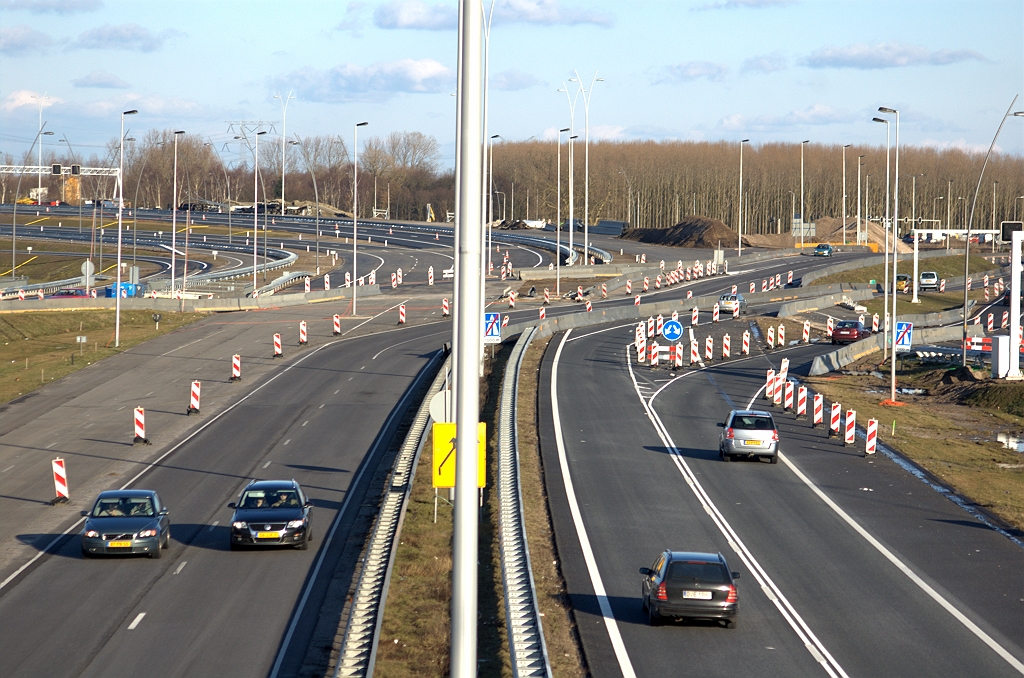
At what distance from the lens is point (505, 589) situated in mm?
16047

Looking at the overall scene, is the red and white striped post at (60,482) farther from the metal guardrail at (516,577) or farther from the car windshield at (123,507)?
the metal guardrail at (516,577)

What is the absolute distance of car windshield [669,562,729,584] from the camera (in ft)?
52.9

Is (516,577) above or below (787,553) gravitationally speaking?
above

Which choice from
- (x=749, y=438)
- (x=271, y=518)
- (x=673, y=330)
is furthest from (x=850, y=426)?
(x=271, y=518)

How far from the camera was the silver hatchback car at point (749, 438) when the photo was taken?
1178 inches

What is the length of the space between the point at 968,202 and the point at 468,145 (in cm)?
21025

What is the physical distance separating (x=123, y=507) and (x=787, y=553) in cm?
1329

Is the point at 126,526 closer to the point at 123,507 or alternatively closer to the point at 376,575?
the point at 123,507

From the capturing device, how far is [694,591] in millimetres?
→ 15992

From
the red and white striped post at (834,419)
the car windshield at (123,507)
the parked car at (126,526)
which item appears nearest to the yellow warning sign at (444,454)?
the parked car at (126,526)

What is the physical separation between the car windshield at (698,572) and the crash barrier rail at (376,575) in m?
4.42

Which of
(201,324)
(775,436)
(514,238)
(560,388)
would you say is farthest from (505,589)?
(514,238)

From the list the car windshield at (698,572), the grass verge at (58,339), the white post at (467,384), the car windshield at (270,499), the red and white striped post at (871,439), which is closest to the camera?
the white post at (467,384)

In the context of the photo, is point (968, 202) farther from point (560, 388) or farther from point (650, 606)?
point (650, 606)
